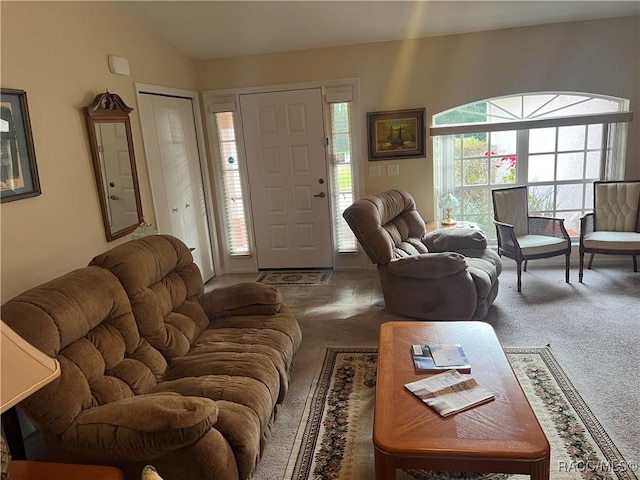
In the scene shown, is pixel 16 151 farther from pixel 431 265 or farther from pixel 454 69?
pixel 454 69

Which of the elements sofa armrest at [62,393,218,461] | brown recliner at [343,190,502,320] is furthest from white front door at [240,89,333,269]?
sofa armrest at [62,393,218,461]

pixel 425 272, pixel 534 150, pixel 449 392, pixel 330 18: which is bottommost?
pixel 449 392

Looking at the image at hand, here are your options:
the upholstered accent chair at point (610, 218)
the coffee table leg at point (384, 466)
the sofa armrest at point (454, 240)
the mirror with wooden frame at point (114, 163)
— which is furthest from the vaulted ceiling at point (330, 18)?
the coffee table leg at point (384, 466)

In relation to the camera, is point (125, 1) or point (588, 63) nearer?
point (125, 1)

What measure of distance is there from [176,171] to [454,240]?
2.57 m

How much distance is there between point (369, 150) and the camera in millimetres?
4574

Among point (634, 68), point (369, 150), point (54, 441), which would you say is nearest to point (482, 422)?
point (54, 441)

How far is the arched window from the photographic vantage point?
170 inches

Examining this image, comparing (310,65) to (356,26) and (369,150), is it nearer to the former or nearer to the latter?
(356,26)

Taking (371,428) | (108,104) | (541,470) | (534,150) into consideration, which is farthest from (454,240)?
(108,104)

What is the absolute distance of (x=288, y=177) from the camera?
4.81m

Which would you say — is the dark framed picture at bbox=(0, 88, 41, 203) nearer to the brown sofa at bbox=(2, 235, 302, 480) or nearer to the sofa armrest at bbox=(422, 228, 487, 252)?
the brown sofa at bbox=(2, 235, 302, 480)

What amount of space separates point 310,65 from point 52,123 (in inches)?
99.3

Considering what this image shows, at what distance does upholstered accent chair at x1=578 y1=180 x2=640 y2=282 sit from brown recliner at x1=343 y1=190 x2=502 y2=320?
919 millimetres
